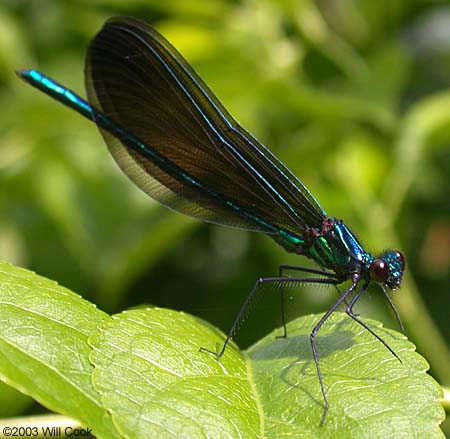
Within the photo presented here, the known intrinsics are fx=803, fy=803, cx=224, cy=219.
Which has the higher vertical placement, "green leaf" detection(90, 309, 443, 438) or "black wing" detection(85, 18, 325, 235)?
"black wing" detection(85, 18, 325, 235)

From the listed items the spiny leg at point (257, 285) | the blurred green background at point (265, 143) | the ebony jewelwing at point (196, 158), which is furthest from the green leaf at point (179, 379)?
the blurred green background at point (265, 143)

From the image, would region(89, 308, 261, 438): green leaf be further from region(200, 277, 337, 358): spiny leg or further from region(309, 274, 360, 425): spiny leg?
region(200, 277, 337, 358): spiny leg

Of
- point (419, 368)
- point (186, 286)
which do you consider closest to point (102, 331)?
point (419, 368)

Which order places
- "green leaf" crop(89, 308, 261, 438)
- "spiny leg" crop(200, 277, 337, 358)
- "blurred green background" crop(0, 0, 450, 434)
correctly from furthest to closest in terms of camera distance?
"blurred green background" crop(0, 0, 450, 434), "spiny leg" crop(200, 277, 337, 358), "green leaf" crop(89, 308, 261, 438)

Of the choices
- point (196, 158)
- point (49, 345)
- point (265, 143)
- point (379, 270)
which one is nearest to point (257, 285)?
point (379, 270)

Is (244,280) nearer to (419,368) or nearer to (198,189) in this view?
(198,189)

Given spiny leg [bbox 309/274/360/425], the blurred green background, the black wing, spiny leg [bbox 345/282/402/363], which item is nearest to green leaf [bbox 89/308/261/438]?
spiny leg [bbox 309/274/360/425]

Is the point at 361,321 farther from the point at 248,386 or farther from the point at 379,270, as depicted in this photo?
the point at 379,270
